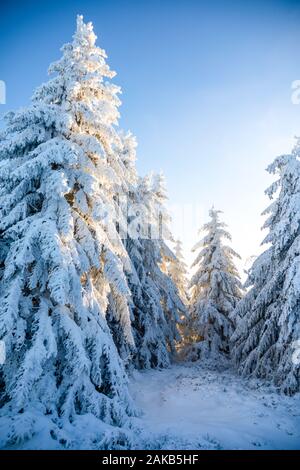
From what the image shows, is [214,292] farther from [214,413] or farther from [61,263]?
[61,263]

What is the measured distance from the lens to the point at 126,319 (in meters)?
10.3

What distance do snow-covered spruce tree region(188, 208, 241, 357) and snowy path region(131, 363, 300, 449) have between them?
208 inches

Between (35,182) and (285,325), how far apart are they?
10.7 meters

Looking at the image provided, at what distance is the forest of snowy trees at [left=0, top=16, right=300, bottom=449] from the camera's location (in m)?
6.77

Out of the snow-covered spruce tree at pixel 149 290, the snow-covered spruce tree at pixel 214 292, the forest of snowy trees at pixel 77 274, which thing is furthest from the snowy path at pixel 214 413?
the snow-covered spruce tree at pixel 214 292

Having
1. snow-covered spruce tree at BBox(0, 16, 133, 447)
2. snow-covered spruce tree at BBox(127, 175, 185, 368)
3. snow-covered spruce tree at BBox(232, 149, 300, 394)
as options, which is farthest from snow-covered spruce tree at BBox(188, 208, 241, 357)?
snow-covered spruce tree at BBox(0, 16, 133, 447)

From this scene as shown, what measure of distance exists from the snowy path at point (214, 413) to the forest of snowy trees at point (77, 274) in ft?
3.01

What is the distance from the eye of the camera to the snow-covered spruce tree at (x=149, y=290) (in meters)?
17.7

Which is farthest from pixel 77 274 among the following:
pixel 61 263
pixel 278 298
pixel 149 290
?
pixel 149 290

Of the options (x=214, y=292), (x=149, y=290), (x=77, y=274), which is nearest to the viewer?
(x=77, y=274)

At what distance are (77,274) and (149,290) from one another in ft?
35.1

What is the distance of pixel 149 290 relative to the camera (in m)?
18.5
